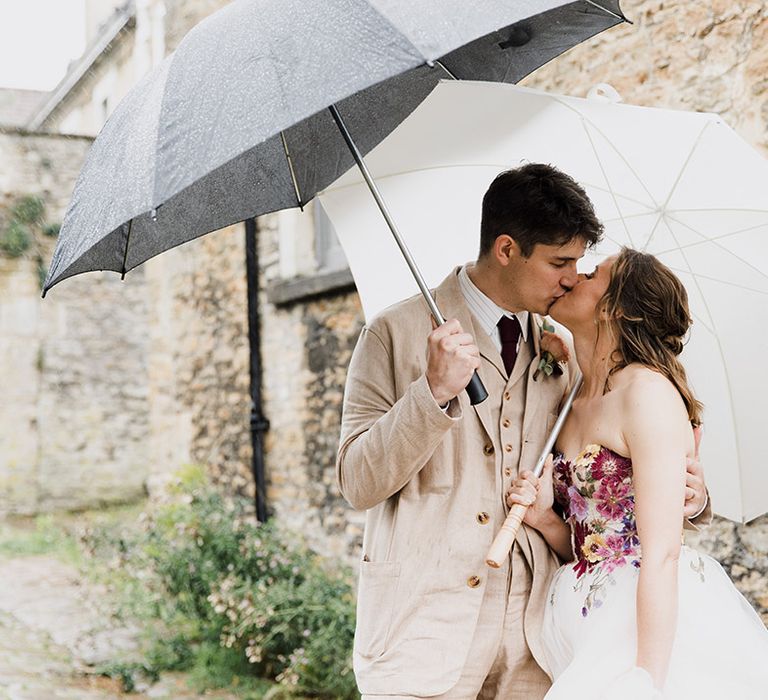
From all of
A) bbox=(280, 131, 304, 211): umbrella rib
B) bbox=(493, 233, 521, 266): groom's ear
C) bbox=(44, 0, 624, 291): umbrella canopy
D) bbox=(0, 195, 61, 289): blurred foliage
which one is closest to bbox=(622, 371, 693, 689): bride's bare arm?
bbox=(493, 233, 521, 266): groom's ear

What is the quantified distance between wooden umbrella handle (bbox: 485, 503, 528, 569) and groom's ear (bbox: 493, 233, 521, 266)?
23.9 inches

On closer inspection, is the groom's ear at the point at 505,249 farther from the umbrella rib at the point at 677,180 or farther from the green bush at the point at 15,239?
the green bush at the point at 15,239

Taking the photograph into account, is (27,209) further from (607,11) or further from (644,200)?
(644,200)


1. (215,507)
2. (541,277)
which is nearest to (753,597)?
(541,277)

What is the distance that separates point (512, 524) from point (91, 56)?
1566 cm

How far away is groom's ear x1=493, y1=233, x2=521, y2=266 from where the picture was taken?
238 cm

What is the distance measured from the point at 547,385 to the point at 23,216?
1160 cm

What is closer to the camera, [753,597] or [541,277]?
[541,277]

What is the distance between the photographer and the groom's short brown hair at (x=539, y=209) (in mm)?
2326

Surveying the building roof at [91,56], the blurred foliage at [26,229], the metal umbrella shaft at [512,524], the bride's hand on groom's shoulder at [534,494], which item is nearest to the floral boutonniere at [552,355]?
the metal umbrella shaft at [512,524]

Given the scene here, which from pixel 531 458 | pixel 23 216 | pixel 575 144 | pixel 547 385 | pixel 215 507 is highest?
pixel 23 216

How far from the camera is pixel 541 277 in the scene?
2.35 metres

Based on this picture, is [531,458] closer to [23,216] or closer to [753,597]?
[753,597]

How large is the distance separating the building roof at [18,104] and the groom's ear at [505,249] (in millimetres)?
21809
